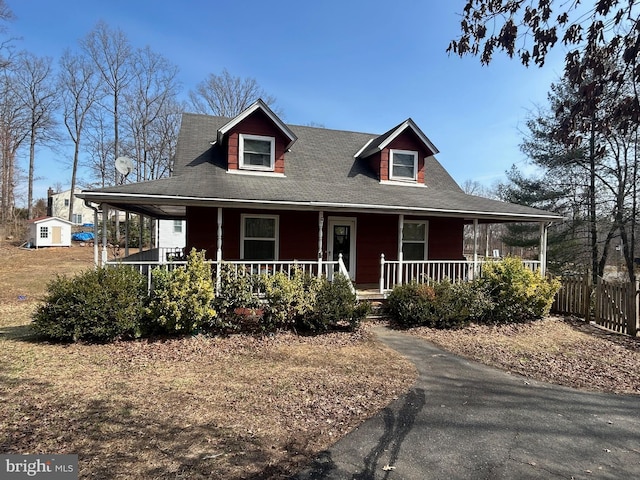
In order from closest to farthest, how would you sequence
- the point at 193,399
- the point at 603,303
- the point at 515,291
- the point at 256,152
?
the point at 193,399, the point at 515,291, the point at 603,303, the point at 256,152

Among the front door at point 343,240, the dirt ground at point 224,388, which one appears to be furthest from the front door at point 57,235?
the front door at point 343,240

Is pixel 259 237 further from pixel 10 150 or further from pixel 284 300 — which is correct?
pixel 10 150

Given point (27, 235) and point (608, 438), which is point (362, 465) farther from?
point (27, 235)

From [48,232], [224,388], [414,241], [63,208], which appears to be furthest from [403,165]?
[63,208]

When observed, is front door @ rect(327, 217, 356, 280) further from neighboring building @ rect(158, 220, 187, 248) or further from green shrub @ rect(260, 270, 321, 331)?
neighboring building @ rect(158, 220, 187, 248)

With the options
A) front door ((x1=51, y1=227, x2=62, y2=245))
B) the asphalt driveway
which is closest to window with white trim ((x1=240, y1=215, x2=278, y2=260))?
the asphalt driveway

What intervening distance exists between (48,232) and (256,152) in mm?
26398

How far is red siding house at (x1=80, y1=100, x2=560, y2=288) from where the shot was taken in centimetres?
965

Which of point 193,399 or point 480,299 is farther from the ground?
point 480,299

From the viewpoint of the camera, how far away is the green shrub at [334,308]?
26.6 ft

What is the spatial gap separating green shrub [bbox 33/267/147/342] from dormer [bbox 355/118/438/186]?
905cm

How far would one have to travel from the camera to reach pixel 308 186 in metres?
10.9

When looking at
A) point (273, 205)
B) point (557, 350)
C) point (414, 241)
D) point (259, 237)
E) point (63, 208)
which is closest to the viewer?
point (557, 350)

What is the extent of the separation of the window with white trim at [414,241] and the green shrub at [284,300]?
209 inches
